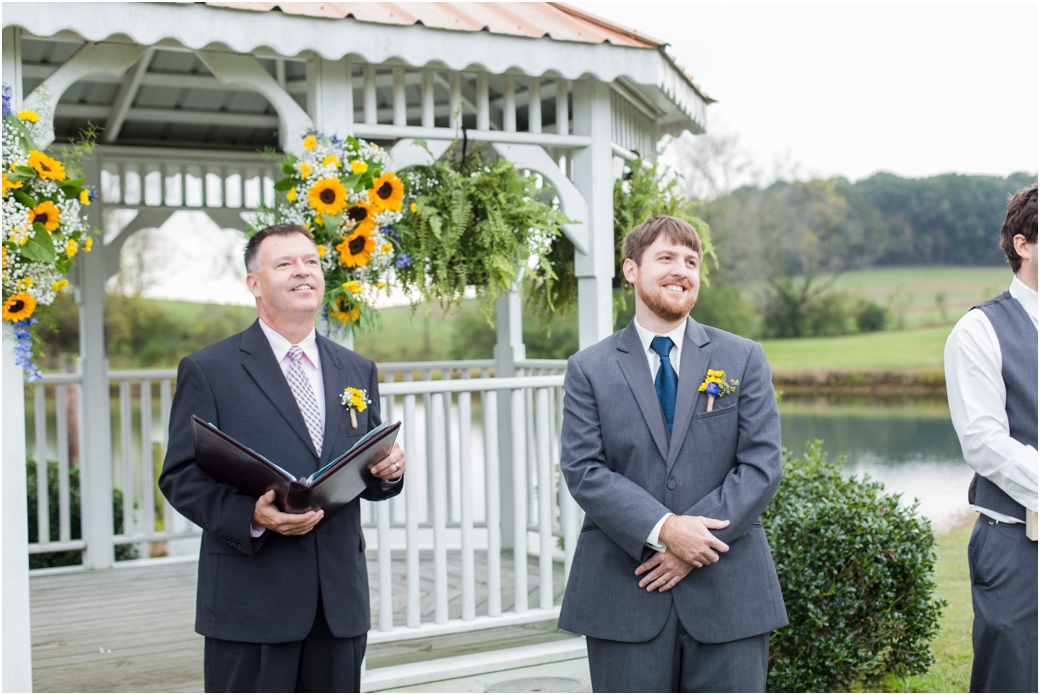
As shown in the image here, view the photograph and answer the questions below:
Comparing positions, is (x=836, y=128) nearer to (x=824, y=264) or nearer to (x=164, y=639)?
(x=824, y=264)

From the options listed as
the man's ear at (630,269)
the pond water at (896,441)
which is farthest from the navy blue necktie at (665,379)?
the pond water at (896,441)

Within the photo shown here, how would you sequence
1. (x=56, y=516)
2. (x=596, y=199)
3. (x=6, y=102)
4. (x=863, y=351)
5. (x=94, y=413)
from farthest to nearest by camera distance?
(x=863, y=351) → (x=56, y=516) → (x=94, y=413) → (x=596, y=199) → (x=6, y=102)

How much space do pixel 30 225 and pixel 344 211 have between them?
950mm

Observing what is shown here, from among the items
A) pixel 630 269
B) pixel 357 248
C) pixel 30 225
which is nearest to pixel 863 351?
pixel 357 248

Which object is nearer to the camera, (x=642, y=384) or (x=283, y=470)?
(x=283, y=470)

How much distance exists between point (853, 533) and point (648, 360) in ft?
5.29

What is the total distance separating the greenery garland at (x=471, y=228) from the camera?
3.44m

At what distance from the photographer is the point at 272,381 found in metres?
2.29

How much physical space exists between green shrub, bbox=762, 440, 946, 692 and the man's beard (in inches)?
57.9

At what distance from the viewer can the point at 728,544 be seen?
7.08 feet

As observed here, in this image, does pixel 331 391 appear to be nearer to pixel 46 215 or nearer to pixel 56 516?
pixel 46 215

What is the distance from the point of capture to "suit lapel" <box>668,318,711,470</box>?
218 cm

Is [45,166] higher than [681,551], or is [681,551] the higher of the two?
[45,166]

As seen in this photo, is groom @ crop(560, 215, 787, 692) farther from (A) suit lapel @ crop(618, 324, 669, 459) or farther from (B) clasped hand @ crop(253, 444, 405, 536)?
(B) clasped hand @ crop(253, 444, 405, 536)
